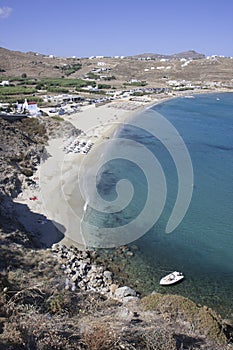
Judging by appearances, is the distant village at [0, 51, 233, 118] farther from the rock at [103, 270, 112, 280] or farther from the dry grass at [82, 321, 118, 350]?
the dry grass at [82, 321, 118, 350]

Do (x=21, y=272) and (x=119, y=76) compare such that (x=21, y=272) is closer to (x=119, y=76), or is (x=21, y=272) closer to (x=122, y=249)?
(x=122, y=249)

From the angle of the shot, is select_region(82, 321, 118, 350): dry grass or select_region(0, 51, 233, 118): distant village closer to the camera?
select_region(82, 321, 118, 350): dry grass

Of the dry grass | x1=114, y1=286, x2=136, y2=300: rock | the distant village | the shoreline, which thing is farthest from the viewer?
the distant village

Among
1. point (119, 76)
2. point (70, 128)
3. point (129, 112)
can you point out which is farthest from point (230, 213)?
point (119, 76)

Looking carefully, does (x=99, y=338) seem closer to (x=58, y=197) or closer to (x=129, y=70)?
(x=58, y=197)

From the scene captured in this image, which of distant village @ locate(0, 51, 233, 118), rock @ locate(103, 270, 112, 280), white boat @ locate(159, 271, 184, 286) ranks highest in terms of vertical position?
distant village @ locate(0, 51, 233, 118)

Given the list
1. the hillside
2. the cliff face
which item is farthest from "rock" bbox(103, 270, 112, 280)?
the hillside

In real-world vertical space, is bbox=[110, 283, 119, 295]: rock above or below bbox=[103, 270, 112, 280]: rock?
below
